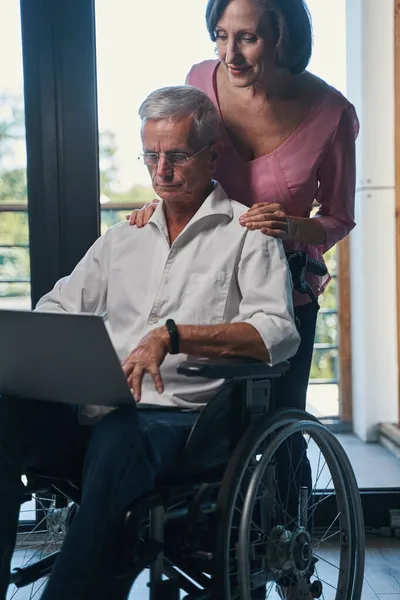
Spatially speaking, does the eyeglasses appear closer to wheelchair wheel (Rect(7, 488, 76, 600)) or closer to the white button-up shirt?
the white button-up shirt

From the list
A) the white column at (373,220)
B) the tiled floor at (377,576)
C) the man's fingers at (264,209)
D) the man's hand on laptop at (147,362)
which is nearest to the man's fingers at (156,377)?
the man's hand on laptop at (147,362)

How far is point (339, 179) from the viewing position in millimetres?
2201

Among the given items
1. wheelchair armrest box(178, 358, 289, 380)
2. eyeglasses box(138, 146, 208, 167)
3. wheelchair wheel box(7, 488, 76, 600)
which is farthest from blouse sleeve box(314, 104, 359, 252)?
wheelchair wheel box(7, 488, 76, 600)

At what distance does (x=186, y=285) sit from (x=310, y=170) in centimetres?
50

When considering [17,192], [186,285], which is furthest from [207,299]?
[17,192]

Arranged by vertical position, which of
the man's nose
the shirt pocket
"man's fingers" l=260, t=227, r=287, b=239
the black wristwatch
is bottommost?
the black wristwatch

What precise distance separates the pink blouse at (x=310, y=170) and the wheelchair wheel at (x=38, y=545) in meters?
0.81

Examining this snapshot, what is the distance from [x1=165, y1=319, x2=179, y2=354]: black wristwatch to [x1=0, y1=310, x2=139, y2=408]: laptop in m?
0.16

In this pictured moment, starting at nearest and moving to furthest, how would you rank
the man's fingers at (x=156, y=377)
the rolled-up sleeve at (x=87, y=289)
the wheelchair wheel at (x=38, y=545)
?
the man's fingers at (x=156, y=377), the wheelchair wheel at (x=38, y=545), the rolled-up sleeve at (x=87, y=289)

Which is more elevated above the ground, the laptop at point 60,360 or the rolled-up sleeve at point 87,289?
the rolled-up sleeve at point 87,289

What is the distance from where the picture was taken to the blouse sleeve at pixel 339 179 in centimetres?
218

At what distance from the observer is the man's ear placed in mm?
2004

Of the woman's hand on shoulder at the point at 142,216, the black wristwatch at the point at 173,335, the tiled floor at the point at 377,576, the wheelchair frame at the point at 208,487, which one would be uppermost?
the woman's hand on shoulder at the point at 142,216

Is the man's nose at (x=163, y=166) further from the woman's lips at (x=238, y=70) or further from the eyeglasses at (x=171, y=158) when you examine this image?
the woman's lips at (x=238, y=70)
